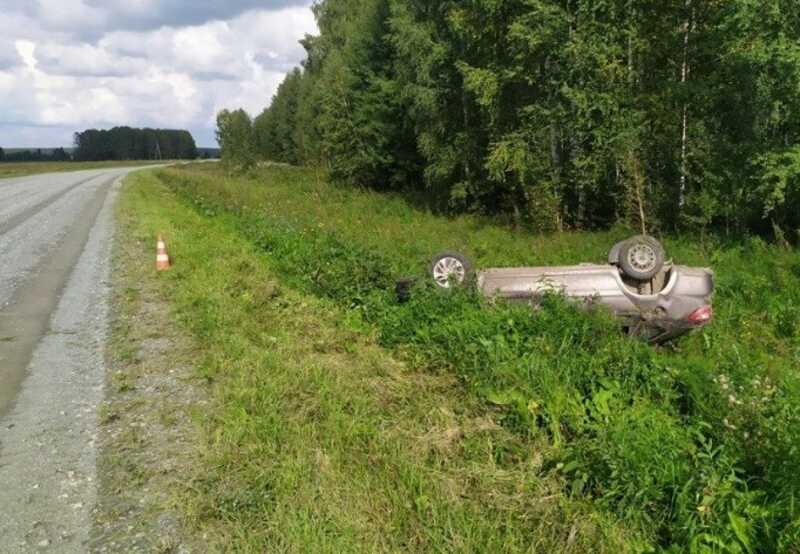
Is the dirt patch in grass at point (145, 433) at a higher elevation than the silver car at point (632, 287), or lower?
Answer: lower

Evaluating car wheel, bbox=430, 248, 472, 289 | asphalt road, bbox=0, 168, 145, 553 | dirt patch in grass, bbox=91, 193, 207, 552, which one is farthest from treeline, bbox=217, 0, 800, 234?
asphalt road, bbox=0, 168, 145, 553

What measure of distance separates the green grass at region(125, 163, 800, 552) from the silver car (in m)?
0.35

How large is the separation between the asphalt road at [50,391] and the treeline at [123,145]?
139 meters

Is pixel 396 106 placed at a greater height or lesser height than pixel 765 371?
greater

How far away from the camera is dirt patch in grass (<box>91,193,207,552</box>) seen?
3.30 metres

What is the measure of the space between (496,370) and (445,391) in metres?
0.49

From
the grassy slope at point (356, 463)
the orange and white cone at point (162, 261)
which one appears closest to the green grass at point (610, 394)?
the grassy slope at point (356, 463)

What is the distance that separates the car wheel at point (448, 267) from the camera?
741 cm

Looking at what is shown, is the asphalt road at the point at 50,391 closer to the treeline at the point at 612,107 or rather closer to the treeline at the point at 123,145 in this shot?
the treeline at the point at 612,107

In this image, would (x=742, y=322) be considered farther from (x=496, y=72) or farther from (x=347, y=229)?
(x=496, y=72)

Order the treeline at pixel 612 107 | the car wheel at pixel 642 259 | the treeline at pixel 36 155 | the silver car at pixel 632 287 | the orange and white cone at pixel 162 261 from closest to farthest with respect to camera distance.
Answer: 1. the silver car at pixel 632 287
2. the car wheel at pixel 642 259
3. the orange and white cone at pixel 162 261
4. the treeline at pixel 612 107
5. the treeline at pixel 36 155

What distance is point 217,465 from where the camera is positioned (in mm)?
3908

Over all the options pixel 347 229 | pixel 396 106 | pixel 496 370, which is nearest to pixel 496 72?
pixel 347 229

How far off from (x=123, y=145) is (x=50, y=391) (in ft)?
490
